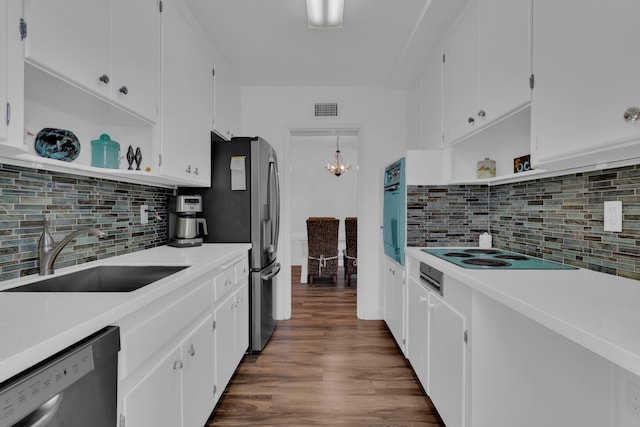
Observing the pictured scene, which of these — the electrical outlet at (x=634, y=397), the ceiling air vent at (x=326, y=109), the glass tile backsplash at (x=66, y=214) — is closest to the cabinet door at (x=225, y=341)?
the glass tile backsplash at (x=66, y=214)

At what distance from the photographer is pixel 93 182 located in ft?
5.56

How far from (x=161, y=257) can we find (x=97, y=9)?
3.93ft

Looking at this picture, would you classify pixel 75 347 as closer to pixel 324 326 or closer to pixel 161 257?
pixel 161 257

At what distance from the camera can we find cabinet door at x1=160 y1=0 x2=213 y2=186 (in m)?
1.86

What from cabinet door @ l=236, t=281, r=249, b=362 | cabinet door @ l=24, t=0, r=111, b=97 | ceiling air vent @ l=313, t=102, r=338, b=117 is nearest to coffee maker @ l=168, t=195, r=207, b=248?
cabinet door @ l=236, t=281, r=249, b=362

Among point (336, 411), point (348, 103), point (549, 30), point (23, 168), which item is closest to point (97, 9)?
point (23, 168)

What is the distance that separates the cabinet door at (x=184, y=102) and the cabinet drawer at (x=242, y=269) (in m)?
0.65

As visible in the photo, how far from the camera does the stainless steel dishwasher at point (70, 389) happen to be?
631mm

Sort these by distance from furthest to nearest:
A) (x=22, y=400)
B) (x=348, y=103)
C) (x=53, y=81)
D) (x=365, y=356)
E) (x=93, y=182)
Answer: (x=348, y=103)
(x=365, y=356)
(x=93, y=182)
(x=53, y=81)
(x=22, y=400)

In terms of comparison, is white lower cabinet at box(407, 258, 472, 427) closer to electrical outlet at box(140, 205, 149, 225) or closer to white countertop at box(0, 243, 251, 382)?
white countertop at box(0, 243, 251, 382)

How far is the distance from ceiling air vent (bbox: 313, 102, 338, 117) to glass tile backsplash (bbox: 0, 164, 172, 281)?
1.93 m

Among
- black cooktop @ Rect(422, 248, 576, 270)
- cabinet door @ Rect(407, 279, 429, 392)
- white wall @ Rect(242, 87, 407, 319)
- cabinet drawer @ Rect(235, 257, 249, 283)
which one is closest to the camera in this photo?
black cooktop @ Rect(422, 248, 576, 270)

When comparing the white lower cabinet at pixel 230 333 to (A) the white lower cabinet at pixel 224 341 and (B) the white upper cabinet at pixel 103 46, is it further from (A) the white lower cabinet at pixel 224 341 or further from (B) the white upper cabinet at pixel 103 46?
(B) the white upper cabinet at pixel 103 46

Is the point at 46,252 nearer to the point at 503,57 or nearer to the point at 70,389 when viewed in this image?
the point at 70,389
